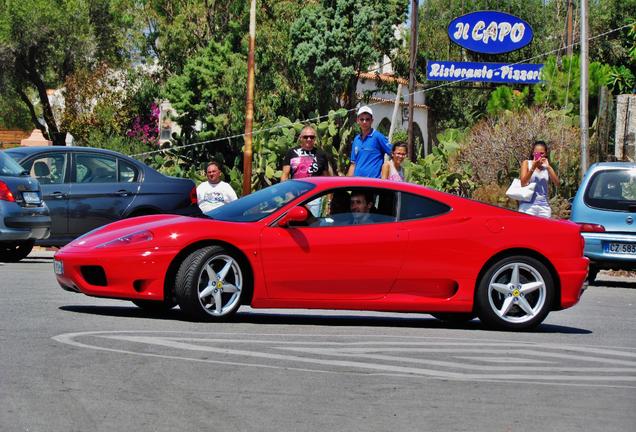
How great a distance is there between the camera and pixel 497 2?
63500 mm

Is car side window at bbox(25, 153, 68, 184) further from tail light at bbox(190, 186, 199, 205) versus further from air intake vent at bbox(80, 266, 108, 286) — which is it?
air intake vent at bbox(80, 266, 108, 286)

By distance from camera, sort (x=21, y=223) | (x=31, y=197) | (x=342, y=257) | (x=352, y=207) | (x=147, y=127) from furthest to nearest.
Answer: (x=147, y=127) < (x=31, y=197) < (x=21, y=223) < (x=352, y=207) < (x=342, y=257)

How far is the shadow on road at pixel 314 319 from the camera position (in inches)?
432

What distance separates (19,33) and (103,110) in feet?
23.1

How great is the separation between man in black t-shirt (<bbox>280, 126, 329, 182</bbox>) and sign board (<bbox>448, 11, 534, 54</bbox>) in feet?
112

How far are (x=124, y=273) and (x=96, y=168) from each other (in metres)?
8.07

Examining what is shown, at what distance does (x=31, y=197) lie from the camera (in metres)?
16.8

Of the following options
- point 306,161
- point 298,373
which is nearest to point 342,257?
point 298,373

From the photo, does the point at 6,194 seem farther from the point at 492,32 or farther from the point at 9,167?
the point at 492,32

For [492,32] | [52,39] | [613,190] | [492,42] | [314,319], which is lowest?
[314,319]

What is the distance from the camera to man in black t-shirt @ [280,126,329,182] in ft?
51.2

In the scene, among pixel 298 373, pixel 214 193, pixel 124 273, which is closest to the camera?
pixel 298 373

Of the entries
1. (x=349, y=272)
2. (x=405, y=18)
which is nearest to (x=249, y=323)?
(x=349, y=272)

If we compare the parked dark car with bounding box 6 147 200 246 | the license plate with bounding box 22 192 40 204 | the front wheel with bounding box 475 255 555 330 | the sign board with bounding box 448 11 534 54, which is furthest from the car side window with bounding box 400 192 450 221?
the sign board with bounding box 448 11 534 54
